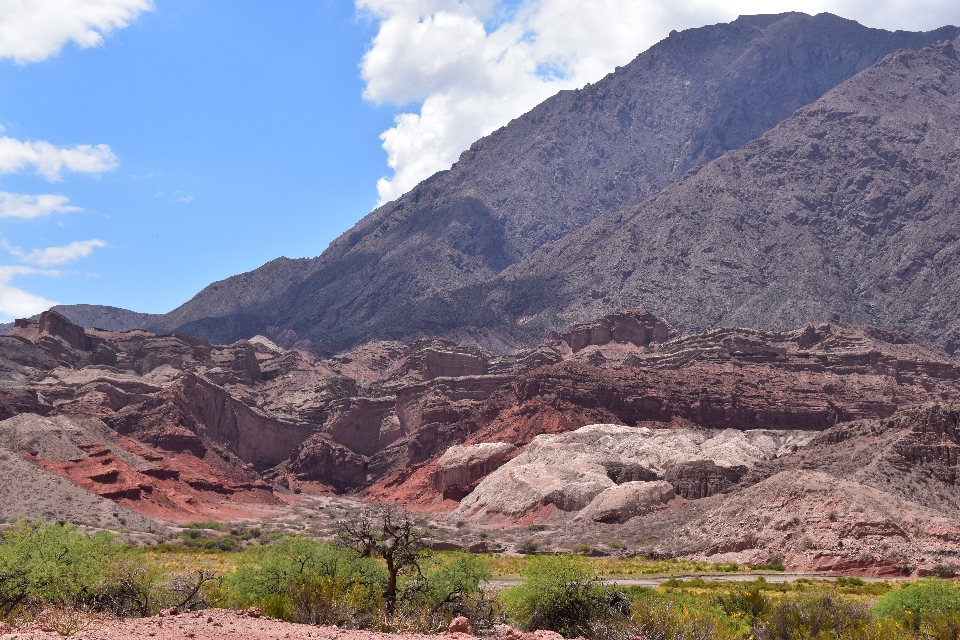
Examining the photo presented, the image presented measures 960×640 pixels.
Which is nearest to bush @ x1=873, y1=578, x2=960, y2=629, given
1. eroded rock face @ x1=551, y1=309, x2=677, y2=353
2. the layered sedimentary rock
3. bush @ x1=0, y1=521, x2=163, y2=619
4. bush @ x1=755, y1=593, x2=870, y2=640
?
bush @ x1=755, y1=593, x2=870, y2=640

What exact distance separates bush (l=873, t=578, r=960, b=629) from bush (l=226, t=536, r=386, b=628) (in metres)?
15.9

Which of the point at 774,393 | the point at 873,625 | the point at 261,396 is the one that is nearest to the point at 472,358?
the point at 261,396

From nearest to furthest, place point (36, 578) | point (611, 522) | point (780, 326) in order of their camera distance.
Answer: point (36, 578), point (611, 522), point (780, 326)

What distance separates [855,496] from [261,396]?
123m

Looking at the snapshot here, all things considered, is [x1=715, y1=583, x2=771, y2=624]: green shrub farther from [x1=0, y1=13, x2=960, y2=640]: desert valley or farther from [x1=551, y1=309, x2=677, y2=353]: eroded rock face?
[x1=551, y1=309, x2=677, y2=353]: eroded rock face

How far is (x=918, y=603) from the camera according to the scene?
30.6 m

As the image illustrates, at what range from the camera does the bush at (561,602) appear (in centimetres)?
2830

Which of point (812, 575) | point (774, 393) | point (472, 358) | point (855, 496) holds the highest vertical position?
point (472, 358)

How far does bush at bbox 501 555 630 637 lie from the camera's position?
2830 centimetres

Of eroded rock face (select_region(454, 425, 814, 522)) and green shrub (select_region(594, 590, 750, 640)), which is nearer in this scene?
green shrub (select_region(594, 590, 750, 640))

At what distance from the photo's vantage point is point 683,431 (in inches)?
4269

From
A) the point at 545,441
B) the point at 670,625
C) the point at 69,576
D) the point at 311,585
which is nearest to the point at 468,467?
the point at 545,441

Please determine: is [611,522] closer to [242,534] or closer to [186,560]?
[242,534]

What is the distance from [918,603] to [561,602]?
1150 centimetres
